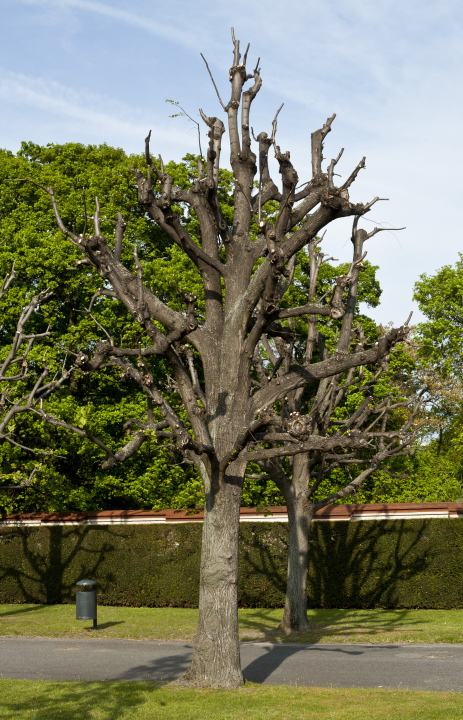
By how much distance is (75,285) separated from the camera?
25078 mm

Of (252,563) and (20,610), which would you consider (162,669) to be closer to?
(252,563)

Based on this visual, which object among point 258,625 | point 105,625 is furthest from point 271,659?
point 105,625

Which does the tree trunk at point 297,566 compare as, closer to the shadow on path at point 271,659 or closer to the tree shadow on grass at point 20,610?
the shadow on path at point 271,659

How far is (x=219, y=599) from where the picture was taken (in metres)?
9.25

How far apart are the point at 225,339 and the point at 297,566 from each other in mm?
7364

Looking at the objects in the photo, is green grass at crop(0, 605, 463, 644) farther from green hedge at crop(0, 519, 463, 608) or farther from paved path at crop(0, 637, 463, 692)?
paved path at crop(0, 637, 463, 692)

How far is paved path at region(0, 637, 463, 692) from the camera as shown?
10.2 m

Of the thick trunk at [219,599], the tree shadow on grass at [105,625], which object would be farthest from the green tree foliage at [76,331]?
the thick trunk at [219,599]

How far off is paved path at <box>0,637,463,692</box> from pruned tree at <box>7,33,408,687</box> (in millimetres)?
1868

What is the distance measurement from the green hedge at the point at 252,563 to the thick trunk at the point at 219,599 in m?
11.0

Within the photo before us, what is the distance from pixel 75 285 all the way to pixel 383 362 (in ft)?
56.2

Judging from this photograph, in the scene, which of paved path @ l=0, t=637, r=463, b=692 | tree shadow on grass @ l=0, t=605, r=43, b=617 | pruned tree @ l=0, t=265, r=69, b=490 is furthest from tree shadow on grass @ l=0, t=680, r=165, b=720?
tree shadow on grass @ l=0, t=605, r=43, b=617

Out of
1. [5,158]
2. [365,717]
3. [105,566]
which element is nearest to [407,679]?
[365,717]

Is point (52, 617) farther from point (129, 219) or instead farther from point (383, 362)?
point (129, 219)
